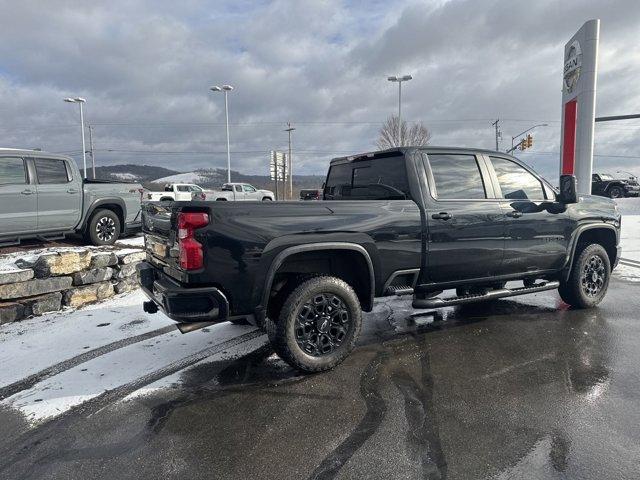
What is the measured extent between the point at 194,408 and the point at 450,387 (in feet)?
6.59

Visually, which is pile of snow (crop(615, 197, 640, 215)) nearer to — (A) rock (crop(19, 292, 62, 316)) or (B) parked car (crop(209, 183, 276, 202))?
(B) parked car (crop(209, 183, 276, 202))

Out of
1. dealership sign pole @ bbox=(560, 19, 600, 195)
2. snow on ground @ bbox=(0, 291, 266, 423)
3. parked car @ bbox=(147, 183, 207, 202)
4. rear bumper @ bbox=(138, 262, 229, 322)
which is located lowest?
snow on ground @ bbox=(0, 291, 266, 423)

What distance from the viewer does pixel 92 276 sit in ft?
20.4

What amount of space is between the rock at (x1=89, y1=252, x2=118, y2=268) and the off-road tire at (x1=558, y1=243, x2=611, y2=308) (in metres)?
6.12

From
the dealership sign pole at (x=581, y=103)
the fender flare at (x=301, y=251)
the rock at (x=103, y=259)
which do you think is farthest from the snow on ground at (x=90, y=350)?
the dealership sign pole at (x=581, y=103)

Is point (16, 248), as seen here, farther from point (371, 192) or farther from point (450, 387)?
point (450, 387)

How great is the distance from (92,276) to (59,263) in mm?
477

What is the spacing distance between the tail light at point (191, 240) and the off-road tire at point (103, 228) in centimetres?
693

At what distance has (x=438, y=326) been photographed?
5.32 metres

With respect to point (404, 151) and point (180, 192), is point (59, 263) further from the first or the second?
point (180, 192)

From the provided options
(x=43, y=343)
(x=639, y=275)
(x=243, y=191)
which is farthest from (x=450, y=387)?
(x=243, y=191)

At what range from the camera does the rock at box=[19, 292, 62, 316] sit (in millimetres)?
5551

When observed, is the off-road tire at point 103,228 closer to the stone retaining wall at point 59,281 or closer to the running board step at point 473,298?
the stone retaining wall at point 59,281

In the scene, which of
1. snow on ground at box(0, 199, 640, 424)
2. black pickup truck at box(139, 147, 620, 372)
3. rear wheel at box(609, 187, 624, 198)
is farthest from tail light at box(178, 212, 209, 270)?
rear wheel at box(609, 187, 624, 198)
